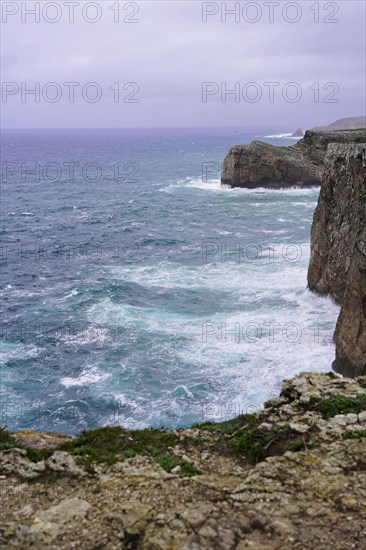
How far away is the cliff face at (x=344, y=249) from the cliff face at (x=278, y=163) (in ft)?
177

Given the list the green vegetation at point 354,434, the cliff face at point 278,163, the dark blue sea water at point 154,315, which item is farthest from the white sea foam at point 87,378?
the cliff face at point 278,163

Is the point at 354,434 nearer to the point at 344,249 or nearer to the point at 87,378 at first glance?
the point at 87,378

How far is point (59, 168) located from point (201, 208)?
248 ft

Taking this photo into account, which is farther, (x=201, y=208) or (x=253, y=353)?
(x=201, y=208)

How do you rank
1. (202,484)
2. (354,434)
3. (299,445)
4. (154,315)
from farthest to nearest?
1. (154,315)
2. (354,434)
3. (299,445)
4. (202,484)

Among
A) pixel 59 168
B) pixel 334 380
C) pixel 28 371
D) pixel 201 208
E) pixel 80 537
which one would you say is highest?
pixel 59 168

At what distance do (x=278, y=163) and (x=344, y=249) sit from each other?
59621 millimetres

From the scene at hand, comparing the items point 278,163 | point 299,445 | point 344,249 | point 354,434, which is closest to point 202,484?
point 299,445

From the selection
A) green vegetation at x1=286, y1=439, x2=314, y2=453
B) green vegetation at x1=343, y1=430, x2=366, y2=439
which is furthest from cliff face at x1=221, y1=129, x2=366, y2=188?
green vegetation at x1=286, y1=439, x2=314, y2=453

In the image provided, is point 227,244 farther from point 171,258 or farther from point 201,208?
point 201,208

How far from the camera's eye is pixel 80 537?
36.9ft

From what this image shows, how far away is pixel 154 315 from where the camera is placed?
39094 mm

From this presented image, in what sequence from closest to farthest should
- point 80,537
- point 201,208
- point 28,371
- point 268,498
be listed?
point 80,537 → point 268,498 → point 28,371 → point 201,208

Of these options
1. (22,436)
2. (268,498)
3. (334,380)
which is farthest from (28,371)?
(268,498)
